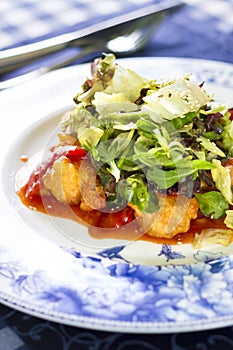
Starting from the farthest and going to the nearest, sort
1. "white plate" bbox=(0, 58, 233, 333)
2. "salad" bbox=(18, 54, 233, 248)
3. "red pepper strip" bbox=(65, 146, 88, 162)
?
"red pepper strip" bbox=(65, 146, 88, 162) < "salad" bbox=(18, 54, 233, 248) < "white plate" bbox=(0, 58, 233, 333)

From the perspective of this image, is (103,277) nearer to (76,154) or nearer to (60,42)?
(76,154)

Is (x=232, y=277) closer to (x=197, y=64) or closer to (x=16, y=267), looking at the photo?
(x=16, y=267)

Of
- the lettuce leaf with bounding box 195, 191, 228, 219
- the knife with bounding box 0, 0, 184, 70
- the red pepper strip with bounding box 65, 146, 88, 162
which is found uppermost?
the knife with bounding box 0, 0, 184, 70

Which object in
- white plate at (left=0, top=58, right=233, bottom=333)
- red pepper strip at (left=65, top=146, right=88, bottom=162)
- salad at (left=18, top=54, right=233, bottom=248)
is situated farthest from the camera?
red pepper strip at (left=65, top=146, right=88, bottom=162)

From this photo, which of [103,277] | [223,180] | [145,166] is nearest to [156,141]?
[145,166]

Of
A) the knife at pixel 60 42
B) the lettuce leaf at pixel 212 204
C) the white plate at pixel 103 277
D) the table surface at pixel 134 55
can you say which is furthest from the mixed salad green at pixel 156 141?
the knife at pixel 60 42

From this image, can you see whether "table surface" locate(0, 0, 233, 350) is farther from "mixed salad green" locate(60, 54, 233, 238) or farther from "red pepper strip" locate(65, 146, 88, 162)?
"red pepper strip" locate(65, 146, 88, 162)

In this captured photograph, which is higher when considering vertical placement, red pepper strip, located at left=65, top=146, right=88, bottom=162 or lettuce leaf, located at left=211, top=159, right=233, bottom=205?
red pepper strip, located at left=65, top=146, right=88, bottom=162

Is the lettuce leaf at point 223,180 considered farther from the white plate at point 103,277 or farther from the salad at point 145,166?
the white plate at point 103,277

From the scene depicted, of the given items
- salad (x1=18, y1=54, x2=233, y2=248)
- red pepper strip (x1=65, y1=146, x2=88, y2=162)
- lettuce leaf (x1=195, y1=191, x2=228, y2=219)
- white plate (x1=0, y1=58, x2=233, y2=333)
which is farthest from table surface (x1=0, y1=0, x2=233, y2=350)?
red pepper strip (x1=65, y1=146, x2=88, y2=162)
